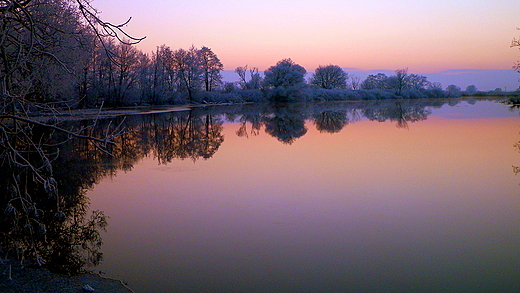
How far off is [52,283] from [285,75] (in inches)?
2135

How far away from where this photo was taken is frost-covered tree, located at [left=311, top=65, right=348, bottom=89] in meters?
74.1

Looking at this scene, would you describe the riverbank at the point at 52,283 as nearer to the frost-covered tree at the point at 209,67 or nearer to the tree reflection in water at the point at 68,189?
the tree reflection in water at the point at 68,189

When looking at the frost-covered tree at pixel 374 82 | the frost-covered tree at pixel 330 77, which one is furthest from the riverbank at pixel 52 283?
the frost-covered tree at pixel 374 82

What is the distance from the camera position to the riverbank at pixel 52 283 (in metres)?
3.77

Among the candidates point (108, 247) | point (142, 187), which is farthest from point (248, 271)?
point (142, 187)

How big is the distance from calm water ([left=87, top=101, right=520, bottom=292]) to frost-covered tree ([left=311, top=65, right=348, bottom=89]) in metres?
64.8

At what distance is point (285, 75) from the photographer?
186ft

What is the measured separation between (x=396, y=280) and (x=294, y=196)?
305cm

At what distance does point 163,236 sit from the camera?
5.25 meters

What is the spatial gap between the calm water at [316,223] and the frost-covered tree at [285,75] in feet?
152

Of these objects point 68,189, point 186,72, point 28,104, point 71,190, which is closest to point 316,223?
point 28,104

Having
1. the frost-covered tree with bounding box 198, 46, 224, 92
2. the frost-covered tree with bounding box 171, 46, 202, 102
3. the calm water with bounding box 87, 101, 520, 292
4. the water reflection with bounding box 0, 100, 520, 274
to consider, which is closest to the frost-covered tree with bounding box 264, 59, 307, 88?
the frost-covered tree with bounding box 198, 46, 224, 92

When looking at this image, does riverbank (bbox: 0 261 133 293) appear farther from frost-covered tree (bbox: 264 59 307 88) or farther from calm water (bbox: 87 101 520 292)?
frost-covered tree (bbox: 264 59 307 88)

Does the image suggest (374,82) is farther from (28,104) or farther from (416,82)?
(28,104)
